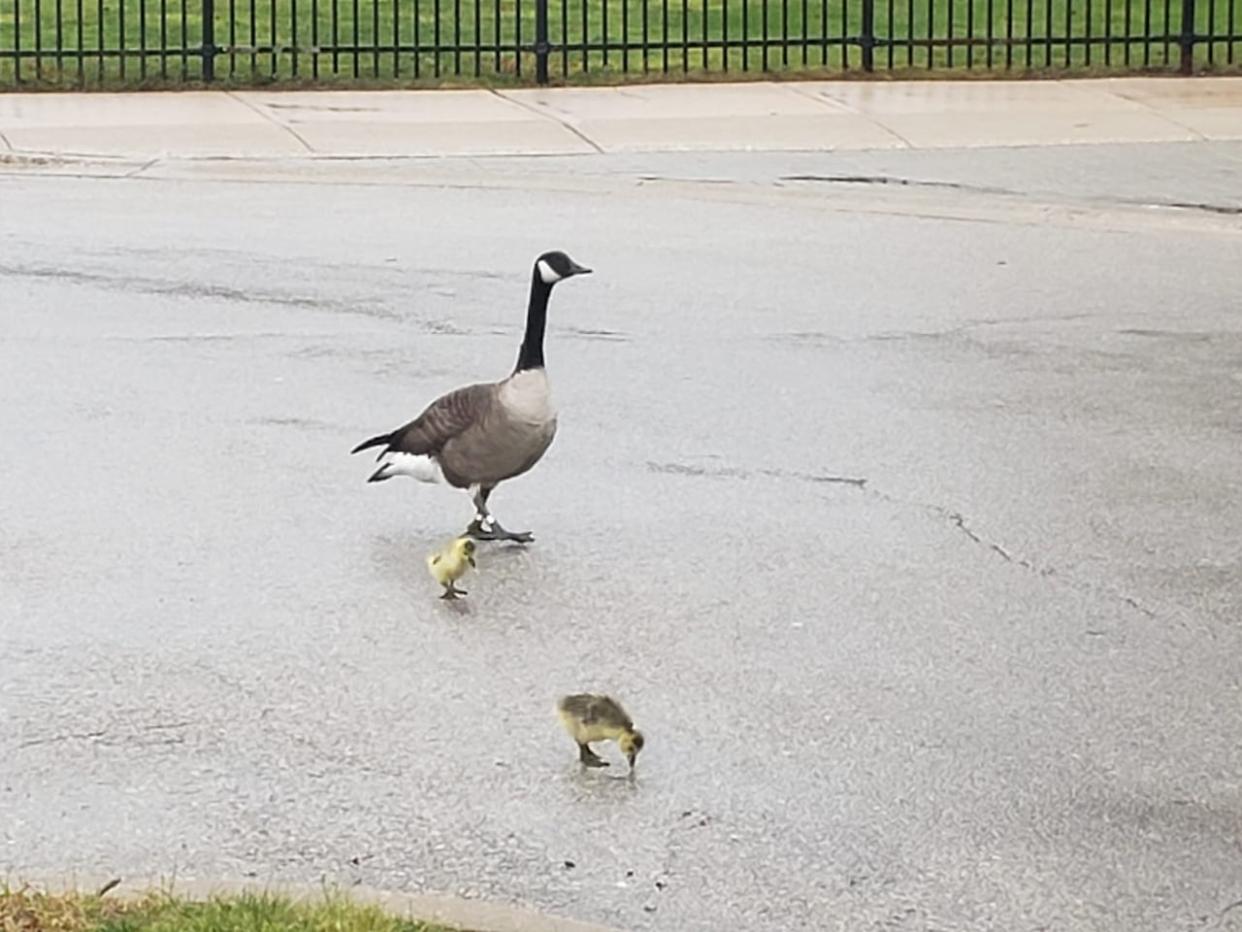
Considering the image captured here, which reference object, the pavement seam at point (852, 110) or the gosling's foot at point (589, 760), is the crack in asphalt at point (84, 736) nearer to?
the gosling's foot at point (589, 760)

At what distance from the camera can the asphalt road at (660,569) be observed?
5.60 m

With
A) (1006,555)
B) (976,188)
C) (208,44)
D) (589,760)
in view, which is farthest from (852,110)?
(589,760)

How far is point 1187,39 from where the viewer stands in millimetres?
18672

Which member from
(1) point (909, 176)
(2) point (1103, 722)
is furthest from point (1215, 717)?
(1) point (909, 176)

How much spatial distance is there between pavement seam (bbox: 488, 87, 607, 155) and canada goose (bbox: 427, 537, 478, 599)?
863 cm

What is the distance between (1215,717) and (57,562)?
11.0 ft

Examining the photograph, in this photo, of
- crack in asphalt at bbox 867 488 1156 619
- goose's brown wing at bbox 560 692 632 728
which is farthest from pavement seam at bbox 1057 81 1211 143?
goose's brown wing at bbox 560 692 632 728

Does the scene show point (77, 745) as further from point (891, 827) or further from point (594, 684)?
point (891, 827)

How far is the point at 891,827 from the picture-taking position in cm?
572

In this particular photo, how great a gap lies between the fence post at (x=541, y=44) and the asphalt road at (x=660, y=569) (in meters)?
4.73

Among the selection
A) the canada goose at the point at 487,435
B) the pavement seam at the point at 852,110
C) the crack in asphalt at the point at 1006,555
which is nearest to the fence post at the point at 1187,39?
the pavement seam at the point at 852,110

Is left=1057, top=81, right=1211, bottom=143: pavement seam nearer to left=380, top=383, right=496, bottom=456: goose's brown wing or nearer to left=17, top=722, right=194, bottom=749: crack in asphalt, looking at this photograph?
left=380, top=383, right=496, bottom=456: goose's brown wing

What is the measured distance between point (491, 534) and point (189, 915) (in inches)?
127

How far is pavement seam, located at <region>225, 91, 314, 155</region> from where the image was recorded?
15891mm
